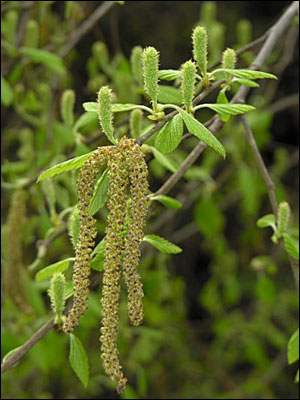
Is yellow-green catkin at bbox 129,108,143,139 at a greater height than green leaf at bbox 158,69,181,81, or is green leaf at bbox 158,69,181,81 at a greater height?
green leaf at bbox 158,69,181,81

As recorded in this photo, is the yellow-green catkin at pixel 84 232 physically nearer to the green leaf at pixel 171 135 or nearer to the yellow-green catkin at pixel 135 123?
the green leaf at pixel 171 135

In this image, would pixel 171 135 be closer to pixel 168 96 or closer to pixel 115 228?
pixel 115 228

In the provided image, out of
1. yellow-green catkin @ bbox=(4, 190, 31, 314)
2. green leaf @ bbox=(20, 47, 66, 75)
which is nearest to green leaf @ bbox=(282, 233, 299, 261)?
yellow-green catkin @ bbox=(4, 190, 31, 314)

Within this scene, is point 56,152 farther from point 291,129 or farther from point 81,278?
point 291,129

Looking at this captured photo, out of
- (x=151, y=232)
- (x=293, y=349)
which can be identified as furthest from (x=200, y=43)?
(x=151, y=232)

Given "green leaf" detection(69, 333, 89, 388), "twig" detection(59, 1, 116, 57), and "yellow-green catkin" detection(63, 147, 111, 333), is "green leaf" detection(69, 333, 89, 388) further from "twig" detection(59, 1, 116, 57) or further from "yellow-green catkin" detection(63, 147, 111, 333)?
"twig" detection(59, 1, 116, 57)

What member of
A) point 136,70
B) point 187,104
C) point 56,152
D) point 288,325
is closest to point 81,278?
point 187,104
